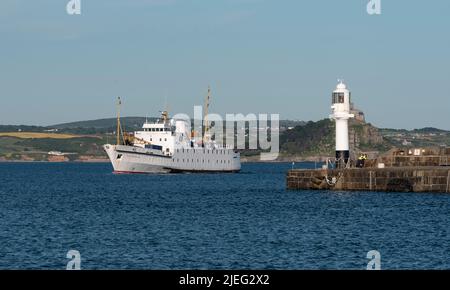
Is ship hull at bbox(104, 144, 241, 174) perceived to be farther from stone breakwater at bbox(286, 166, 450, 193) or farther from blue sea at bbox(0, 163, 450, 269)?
blue sea at bbox(0, 163, 450, 269)

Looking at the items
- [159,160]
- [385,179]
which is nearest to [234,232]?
[385,179]

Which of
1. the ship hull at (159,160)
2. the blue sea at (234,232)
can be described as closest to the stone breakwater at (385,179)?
the blue sea at (234,232)

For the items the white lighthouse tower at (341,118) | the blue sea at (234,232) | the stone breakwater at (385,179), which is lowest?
the blue sea at (234,232)

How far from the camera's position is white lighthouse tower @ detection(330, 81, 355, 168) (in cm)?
7750

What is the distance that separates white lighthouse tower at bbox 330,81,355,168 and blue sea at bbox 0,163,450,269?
17.5 ft

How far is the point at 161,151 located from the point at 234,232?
10580 cm

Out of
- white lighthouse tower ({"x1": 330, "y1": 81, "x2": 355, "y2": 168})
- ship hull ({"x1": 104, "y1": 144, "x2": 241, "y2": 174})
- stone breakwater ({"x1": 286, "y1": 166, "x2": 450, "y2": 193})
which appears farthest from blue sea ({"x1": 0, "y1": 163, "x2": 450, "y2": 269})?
ship hull ({"x1": 104, "y1": 144, "x2": 241, "y2": 174})

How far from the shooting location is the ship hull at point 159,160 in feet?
481

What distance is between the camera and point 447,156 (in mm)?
75062

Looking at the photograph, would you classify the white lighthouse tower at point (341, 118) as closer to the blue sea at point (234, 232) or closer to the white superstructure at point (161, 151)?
the blue sea at point (234, 232)

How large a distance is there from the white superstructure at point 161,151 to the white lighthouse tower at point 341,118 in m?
71.3
